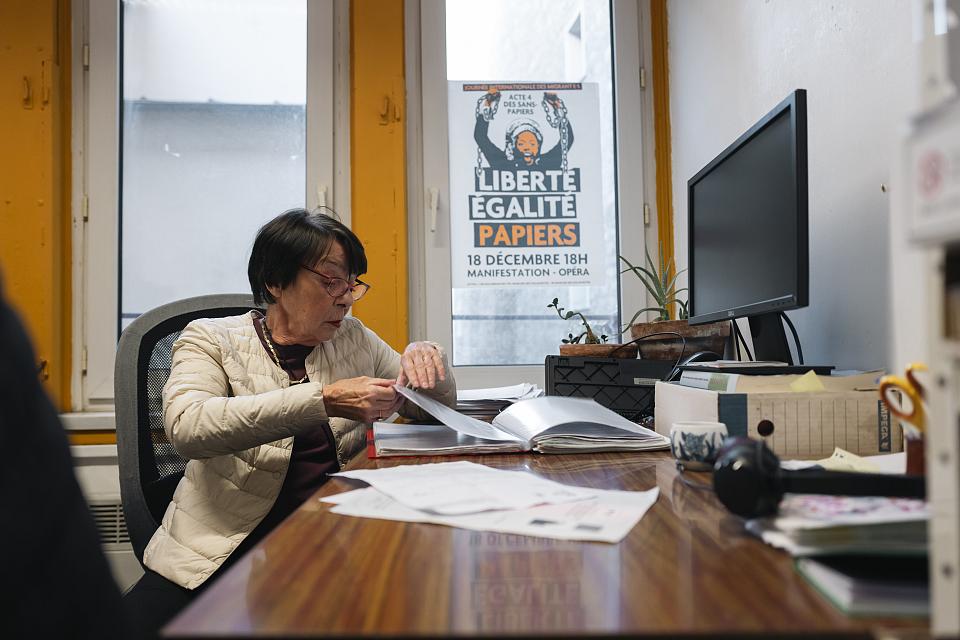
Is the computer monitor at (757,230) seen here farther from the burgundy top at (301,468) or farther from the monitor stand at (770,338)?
the burgundy top at (301,468)

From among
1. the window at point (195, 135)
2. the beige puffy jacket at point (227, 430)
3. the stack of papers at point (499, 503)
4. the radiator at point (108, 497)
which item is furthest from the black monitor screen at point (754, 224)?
the radiator at point (108, 497)

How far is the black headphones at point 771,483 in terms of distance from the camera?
57cm

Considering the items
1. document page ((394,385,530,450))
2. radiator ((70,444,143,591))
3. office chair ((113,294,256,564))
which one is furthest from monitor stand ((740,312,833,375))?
radiator ((70,444,143,591))

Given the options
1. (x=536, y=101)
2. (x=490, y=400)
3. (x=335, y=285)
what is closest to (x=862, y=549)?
(x=335, y=285)

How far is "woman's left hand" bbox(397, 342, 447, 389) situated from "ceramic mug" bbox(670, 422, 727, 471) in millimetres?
655

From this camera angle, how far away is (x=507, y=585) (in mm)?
490

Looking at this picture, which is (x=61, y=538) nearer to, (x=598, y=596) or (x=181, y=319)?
(x=598, y=596)

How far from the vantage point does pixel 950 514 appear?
14.0 inches

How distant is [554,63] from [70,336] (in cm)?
189

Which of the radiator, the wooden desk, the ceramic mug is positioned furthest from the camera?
the radiator

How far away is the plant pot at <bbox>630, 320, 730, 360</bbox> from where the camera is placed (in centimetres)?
158

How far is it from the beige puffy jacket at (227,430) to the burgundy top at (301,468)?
0.02 meters

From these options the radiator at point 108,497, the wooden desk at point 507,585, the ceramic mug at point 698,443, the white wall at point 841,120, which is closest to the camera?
the wooden desk at point 507,585

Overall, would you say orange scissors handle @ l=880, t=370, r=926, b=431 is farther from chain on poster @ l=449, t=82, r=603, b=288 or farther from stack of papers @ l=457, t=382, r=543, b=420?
chain on poster @ l=449, t=82, r=603, b=288
